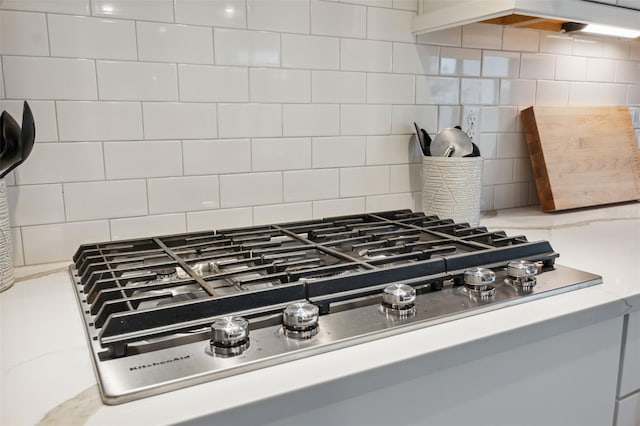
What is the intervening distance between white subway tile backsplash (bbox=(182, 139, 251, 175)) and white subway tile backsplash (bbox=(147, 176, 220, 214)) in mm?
22

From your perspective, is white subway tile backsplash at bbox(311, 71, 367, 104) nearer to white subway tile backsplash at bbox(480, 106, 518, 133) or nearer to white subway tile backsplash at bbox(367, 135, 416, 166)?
white subway tile backsplash at bbox(367, 135, 416, 166)

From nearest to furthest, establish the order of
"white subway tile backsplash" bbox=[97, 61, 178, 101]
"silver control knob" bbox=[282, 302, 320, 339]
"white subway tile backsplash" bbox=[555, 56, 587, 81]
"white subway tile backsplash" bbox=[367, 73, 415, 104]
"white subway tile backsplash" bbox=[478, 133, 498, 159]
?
"silver control knob" bbox=[282, 302, 320, 339] → "white subway tile backsplash" bbox=[97, 61, 178, 101] → "white subway tile backsplash" bbox=[367, 73, 415, 104] → "white subway tile backsplash" bbox=[478, 133, 498, 159] → "white subway tile backsplash" bbox=[555, 56, 587, 81]

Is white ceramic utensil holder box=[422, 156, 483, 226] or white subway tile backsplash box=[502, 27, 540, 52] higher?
white subway tile backsplash box=[502, 27, 540, 52]

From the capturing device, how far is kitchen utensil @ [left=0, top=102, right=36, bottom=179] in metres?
0.88

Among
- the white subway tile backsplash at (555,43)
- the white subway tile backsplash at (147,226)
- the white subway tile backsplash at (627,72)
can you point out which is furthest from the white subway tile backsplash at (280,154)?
the white subway tile backsplash at (627,72)

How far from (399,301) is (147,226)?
669 millimetres

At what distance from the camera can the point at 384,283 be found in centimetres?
82

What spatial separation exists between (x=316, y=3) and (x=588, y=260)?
2.88ft

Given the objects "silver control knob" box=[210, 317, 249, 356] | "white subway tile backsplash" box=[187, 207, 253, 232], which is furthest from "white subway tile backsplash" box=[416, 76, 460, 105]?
"silver control knob" box=[210, 317, 249, 356]

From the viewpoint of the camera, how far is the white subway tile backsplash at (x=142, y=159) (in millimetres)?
1098

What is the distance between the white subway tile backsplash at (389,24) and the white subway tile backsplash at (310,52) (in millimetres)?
117

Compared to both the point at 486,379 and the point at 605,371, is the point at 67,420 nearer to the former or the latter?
the point at 486,379

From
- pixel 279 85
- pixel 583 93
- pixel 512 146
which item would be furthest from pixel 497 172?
pixel 279 85

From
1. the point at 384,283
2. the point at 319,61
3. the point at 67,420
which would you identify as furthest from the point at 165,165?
the point at 67,420
